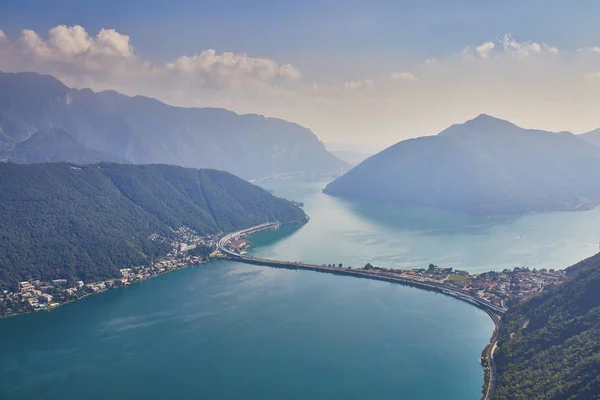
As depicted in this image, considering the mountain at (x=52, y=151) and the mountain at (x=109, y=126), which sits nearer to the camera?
the mountain at (x=52, y=151)

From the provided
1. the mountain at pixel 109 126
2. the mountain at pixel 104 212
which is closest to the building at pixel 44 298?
the mountain at pixel 104 212

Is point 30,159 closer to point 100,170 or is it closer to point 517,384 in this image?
point 100,170

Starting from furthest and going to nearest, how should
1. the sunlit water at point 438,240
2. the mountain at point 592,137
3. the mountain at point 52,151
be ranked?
the mountain at point 592,137 < the mountain at point 52,151 < the sunlit water at point 438,240

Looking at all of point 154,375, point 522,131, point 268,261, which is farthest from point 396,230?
point 522,131

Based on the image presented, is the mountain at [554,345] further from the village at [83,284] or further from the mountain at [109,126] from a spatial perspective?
the mountain at [109,126]

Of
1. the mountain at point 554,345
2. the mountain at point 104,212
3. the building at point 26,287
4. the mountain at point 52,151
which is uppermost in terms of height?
the mountain at point 52,151

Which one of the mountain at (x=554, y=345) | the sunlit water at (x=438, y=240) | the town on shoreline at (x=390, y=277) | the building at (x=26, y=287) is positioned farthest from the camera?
the sunlit water at (x=438, y=240)

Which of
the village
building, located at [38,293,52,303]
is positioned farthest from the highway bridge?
building, located at [38,293,52,303]

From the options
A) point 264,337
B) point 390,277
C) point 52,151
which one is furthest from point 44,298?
point 52,151
